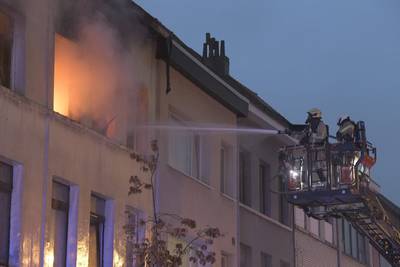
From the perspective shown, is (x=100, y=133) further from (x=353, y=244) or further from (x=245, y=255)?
(x=353, y=244)

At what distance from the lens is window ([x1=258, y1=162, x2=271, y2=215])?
25.9m

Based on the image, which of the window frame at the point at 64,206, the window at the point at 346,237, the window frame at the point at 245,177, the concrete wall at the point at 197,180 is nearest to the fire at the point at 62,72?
the window frame at the point at 64,206

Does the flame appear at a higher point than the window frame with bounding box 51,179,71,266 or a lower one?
lower

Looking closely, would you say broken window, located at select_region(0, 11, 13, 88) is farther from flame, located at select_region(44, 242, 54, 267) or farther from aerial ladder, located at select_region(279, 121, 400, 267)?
aerial ladder, located at select_region(279, 121, 400, 267)

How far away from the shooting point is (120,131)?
1772 cm

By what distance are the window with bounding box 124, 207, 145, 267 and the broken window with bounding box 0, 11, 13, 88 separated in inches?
129

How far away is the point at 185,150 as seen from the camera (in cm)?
2083

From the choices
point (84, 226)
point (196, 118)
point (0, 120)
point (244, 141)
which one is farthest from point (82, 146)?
point (244, 141)

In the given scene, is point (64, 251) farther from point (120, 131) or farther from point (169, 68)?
point (169, 68)

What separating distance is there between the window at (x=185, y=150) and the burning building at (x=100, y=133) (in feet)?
0.08

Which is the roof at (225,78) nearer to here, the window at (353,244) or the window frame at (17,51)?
the window frame at (17,51)

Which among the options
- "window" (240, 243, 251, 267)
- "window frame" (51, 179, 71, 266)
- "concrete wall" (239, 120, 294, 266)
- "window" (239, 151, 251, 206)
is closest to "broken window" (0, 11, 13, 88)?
"window frame" (51, 179, 71, 266)

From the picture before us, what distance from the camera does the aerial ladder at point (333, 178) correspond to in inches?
766

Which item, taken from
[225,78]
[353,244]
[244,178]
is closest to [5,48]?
[225,78]
